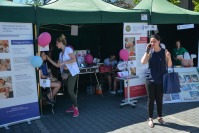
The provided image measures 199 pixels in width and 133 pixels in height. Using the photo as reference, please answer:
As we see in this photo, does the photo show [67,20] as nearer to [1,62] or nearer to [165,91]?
[1,62]

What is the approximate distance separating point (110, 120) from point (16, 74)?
2.16 m

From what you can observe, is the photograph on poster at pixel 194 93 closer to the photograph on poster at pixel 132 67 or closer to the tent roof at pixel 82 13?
the photograph on poster at pixel 132 67

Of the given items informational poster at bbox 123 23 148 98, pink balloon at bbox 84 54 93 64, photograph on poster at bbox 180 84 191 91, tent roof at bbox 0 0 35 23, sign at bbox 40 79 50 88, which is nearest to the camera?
tent roof at bbox 0 0 35 23

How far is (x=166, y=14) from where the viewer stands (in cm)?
739

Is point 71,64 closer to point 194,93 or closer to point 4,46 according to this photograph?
point 4,46

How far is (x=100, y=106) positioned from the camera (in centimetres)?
683

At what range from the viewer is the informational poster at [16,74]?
5258 mm

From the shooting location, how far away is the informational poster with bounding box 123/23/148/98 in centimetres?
698

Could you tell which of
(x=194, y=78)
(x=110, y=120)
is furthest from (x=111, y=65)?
(x=110, y=120)

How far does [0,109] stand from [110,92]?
3828 millimetres

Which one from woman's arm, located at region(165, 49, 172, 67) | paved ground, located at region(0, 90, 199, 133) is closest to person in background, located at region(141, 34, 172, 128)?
woman's arm, located at region(165, 49, 172, 67)

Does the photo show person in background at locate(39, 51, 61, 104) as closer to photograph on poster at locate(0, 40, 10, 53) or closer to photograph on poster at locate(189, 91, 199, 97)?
photograph on poster at locate(0, 40, 10, 53)

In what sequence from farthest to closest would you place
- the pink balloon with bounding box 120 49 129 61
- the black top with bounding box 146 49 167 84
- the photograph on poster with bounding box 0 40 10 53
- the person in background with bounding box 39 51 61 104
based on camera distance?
the pink balloon with bounding box 120 49 129 61
the person in background with bounding box 39 51 61 104
the photograph on poster with bounding box 0 40 10 53
the black top with bounding box 146 49 167 84

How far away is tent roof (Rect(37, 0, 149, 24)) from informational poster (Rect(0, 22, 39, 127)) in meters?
0.45
